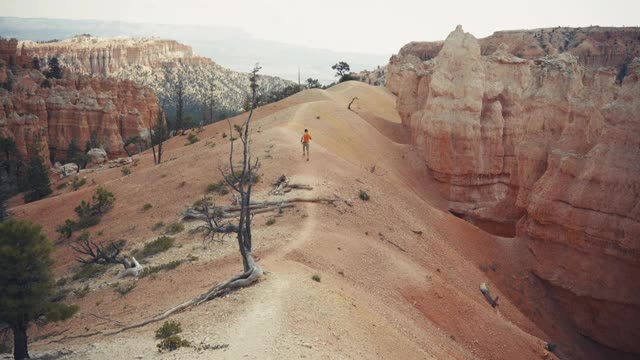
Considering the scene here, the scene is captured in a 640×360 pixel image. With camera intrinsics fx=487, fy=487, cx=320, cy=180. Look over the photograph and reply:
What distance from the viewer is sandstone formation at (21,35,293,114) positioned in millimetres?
110000

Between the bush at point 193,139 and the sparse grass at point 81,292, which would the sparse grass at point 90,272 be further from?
the bush at point 193,139

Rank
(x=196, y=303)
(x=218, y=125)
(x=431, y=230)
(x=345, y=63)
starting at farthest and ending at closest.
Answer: (x=345, y=63) → (x=218, y=125) → (x=431, y=230) → (x=196, y=303)

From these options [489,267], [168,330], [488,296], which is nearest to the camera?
[168,330]

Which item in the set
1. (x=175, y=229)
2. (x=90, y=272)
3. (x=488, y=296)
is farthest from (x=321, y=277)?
(x=90, y=272)

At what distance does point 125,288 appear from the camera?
15.0 metres

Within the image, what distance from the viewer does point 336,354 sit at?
9.45 meters

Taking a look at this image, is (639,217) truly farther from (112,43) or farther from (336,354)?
(112,43)

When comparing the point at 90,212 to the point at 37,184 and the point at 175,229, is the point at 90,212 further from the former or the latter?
the point at 37,184

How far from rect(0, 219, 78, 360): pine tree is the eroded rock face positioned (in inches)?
672

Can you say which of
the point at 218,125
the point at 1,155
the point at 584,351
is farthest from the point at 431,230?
the point at 1,155

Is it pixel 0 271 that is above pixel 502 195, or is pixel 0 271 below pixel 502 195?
above

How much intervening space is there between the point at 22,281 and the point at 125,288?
3960mm

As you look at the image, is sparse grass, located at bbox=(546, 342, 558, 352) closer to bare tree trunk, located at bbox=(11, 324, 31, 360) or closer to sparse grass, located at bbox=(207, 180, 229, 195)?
sparse grass, located at bbox=(207, 180, 229, 195)

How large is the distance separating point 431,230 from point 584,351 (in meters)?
7.38
